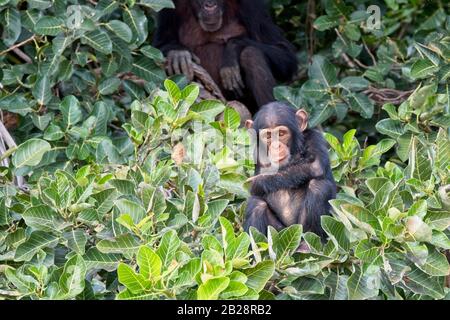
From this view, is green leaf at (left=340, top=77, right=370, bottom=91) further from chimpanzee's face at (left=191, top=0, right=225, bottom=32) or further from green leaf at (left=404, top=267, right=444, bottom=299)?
green leaf at (left=404, top=267, right=444, bottom=299)

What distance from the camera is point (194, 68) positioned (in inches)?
293

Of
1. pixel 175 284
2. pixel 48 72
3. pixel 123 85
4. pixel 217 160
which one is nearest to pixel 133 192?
pixel 217 160

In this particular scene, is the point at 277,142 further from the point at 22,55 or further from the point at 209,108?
the point at 22,55

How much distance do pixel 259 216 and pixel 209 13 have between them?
3.28 m

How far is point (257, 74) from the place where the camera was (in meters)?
7.60

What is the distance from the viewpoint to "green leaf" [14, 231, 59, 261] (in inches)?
163

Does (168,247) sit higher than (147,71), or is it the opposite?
(168,247)

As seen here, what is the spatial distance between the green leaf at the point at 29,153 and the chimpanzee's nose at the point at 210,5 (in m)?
3.28

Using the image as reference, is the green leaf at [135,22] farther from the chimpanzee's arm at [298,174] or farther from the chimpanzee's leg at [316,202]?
the chimpanzee's leg at [316,202]

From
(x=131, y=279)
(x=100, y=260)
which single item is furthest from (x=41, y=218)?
(x=131, y=279)

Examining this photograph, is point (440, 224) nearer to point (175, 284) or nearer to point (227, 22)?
point (175, 284)

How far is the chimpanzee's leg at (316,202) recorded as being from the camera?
4734mm

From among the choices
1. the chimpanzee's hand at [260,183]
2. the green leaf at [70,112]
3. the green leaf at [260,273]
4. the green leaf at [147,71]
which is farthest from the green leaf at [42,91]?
the green leaf at [260,273]

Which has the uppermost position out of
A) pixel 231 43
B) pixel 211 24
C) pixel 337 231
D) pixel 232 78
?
pixel 337 231
